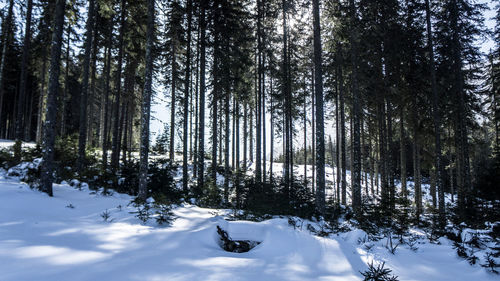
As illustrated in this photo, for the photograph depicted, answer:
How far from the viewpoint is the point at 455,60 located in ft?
46.5

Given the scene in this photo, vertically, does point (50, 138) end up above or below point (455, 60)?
below

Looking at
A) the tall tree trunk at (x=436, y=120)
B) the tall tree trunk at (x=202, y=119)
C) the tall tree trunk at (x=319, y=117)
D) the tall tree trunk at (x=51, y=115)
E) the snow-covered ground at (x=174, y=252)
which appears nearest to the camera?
the snow-covered ground at (x=174, y=252)

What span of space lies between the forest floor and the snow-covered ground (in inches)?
0.4

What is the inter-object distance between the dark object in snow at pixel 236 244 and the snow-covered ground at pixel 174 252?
6.0 inches

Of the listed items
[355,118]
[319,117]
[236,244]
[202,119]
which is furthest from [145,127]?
[355,118]

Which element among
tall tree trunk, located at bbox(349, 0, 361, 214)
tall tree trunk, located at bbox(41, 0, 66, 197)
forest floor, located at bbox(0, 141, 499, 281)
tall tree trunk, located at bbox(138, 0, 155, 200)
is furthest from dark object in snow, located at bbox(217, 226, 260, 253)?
tall tree trunk, located at bbox(349, 0, 361, 214)

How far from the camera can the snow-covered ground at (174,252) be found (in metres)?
3.06

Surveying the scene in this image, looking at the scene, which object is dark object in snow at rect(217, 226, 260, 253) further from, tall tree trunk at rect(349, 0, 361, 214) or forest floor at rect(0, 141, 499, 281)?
tall tree trunk at rect(349, 0, 361, 214)

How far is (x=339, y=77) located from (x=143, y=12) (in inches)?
505

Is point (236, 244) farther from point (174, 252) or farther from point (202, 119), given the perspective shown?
point (202, 119)

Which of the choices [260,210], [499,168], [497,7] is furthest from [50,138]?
[497,7]

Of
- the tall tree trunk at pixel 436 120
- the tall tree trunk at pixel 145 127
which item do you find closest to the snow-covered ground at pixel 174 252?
the tall tree trunk at pixel 145 127

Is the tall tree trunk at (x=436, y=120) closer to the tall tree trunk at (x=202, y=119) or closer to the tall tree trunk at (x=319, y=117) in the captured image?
the tall tree trunk at (x=319, y=117)

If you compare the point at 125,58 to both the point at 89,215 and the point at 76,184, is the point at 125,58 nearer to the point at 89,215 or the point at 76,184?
the point at 76,184
